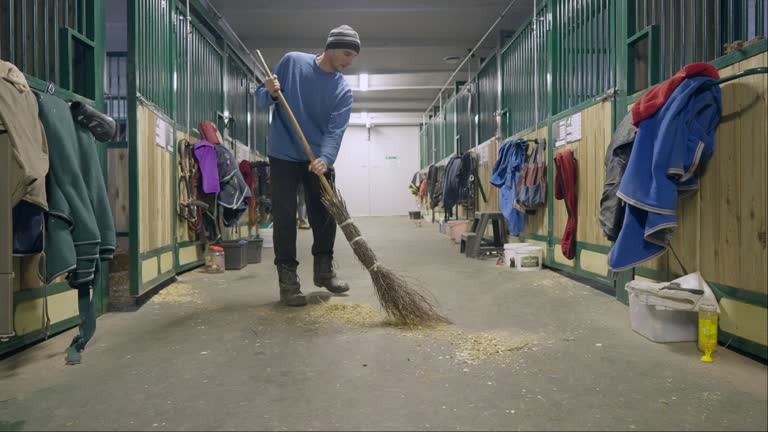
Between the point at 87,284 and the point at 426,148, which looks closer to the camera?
the point at 87,284

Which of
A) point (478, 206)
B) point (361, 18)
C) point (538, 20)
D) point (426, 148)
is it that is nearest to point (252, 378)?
point (538, 20)

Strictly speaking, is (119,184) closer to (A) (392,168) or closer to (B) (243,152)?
(B) (243,152)

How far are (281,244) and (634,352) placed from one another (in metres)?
1.78

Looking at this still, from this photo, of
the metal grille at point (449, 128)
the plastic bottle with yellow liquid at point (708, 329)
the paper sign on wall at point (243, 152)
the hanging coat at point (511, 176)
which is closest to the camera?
the plastic bottle with yellow liquid at point (708, 329)

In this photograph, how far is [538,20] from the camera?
452 centimetres

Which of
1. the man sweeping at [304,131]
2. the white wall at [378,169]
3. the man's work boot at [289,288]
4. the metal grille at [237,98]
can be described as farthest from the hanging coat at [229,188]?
the white wall at [378,169]

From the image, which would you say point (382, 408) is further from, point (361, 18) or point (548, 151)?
point (361, 18)

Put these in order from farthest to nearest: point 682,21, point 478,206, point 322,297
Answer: point 478,206 < point 322,297 < point 682,21

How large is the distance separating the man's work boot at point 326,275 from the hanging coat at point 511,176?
2124 mm

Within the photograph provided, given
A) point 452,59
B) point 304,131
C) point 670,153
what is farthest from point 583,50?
point 452,59

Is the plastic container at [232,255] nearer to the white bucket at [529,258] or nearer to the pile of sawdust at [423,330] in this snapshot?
the pile of sawdust at [423,330]

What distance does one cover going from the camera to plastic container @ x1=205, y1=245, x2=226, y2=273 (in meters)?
4.16

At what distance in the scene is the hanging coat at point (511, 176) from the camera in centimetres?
454

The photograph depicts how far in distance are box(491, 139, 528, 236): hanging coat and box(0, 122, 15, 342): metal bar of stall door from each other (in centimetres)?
376
